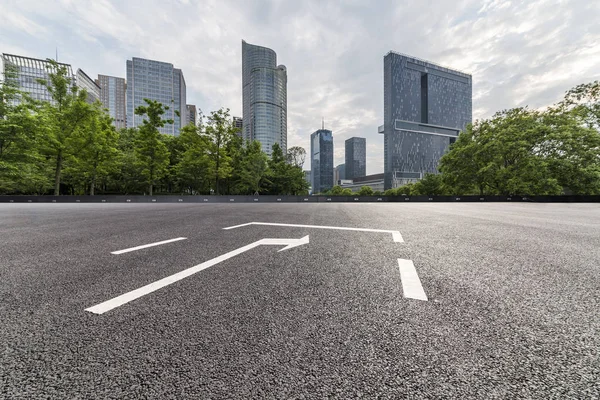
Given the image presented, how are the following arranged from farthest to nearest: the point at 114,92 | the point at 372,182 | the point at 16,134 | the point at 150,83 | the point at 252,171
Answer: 1. the point at 114,92
2. the point at 372,182
3. the point at 150,83
4. the point at 252,171
5. the point at 16,134

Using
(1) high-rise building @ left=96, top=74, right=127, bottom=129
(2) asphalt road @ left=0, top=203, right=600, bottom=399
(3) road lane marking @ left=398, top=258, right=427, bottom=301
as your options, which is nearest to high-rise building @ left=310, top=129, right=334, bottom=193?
(1) high-rise building @ left=96, top=74, right=127, bottom=129

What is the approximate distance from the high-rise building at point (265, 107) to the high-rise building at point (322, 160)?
52896mm

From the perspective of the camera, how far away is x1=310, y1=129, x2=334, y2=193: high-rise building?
176750mm

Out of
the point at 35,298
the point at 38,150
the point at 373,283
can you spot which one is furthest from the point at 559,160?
the point at 38,150

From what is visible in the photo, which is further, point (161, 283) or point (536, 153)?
point (536, 153)

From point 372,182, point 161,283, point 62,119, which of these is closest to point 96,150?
point 62,119

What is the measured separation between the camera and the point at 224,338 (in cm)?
134

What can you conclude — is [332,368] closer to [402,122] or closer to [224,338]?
[224,338]

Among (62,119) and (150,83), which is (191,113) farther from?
(62,119)

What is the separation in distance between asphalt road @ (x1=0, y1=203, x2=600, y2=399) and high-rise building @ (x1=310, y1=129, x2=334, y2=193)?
17014 cm

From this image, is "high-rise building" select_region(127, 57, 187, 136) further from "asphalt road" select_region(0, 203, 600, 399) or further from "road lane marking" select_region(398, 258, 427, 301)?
"road lane marking" select_region(398, 258, 427, 301)

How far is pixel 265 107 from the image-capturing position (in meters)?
115

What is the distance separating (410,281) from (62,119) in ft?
136

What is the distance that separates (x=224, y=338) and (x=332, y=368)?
0.59m
